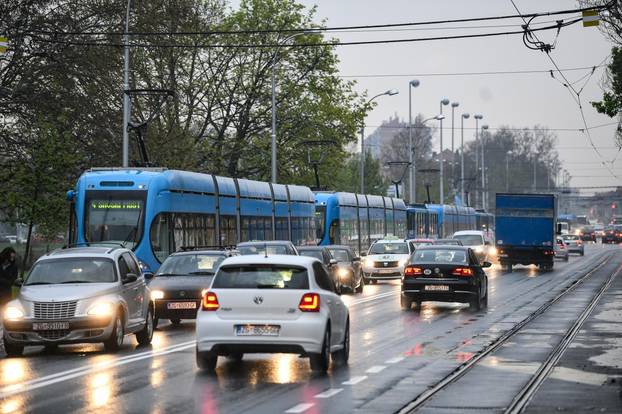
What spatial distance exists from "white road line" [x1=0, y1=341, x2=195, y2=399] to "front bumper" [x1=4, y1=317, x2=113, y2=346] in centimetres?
81

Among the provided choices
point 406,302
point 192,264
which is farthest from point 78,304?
point 406,302

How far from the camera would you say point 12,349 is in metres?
20.2

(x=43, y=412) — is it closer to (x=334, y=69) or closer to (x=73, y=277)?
(x=73, y=277)

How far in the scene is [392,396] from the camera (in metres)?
14.4

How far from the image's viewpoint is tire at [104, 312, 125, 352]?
20.5 m

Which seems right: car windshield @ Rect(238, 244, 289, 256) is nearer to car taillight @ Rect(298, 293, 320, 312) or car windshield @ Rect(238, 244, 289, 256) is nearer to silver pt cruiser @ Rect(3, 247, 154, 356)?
silver pt cruiser @ Rect(3, 247, 154, 356)

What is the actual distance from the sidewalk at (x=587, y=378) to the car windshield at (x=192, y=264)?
7281 mm

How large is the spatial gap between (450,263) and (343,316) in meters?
13.3

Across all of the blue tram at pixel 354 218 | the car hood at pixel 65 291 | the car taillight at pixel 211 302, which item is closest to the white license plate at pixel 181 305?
the car hood at pixel 65 291

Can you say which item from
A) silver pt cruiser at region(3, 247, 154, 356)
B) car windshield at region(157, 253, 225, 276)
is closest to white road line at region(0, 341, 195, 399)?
silver pt cruiser at region(3, 247, 154, 356)

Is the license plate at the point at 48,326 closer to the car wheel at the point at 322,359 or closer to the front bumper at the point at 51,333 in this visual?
the front bumper at the point at 51,333

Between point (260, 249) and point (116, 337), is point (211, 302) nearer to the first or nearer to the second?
point (116, 337)

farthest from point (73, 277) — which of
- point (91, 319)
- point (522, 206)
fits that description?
point (522, 206)

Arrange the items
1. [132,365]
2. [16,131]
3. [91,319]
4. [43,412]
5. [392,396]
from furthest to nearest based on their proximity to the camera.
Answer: [16,131] → [91,319] → [132,365] → [392,396] → [43,412]
